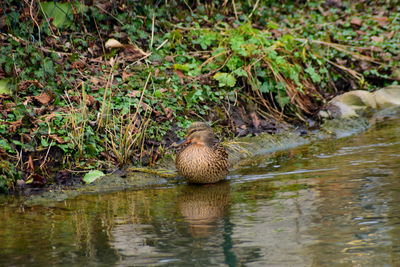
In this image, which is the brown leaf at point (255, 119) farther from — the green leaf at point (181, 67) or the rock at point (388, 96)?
the rock at point (388, 96)

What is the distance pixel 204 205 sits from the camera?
7.33 metres

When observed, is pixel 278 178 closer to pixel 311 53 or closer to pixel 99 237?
pixel 99 237

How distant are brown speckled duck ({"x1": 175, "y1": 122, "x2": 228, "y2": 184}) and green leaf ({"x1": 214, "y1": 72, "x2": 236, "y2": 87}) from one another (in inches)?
83.8

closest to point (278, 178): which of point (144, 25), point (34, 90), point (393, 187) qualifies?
point (393, 187)

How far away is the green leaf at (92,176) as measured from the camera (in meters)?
8.27

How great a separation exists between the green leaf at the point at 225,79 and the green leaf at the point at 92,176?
114 inches

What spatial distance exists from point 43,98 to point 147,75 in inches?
68.3

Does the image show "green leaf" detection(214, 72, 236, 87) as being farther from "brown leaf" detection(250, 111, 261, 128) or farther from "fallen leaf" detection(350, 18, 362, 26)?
"fallen leaf" detection(350, 18, 362, 26)

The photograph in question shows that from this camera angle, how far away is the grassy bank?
28.3 feet

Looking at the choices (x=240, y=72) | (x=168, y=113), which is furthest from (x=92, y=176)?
(x=240, y=72)

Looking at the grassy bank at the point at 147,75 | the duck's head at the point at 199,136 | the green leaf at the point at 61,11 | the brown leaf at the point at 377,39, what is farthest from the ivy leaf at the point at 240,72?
the brown leaf at the point at 377,39

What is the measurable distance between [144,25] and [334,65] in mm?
3369

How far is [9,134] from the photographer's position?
8461 millimetres

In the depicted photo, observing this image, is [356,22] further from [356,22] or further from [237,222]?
[237,222]
